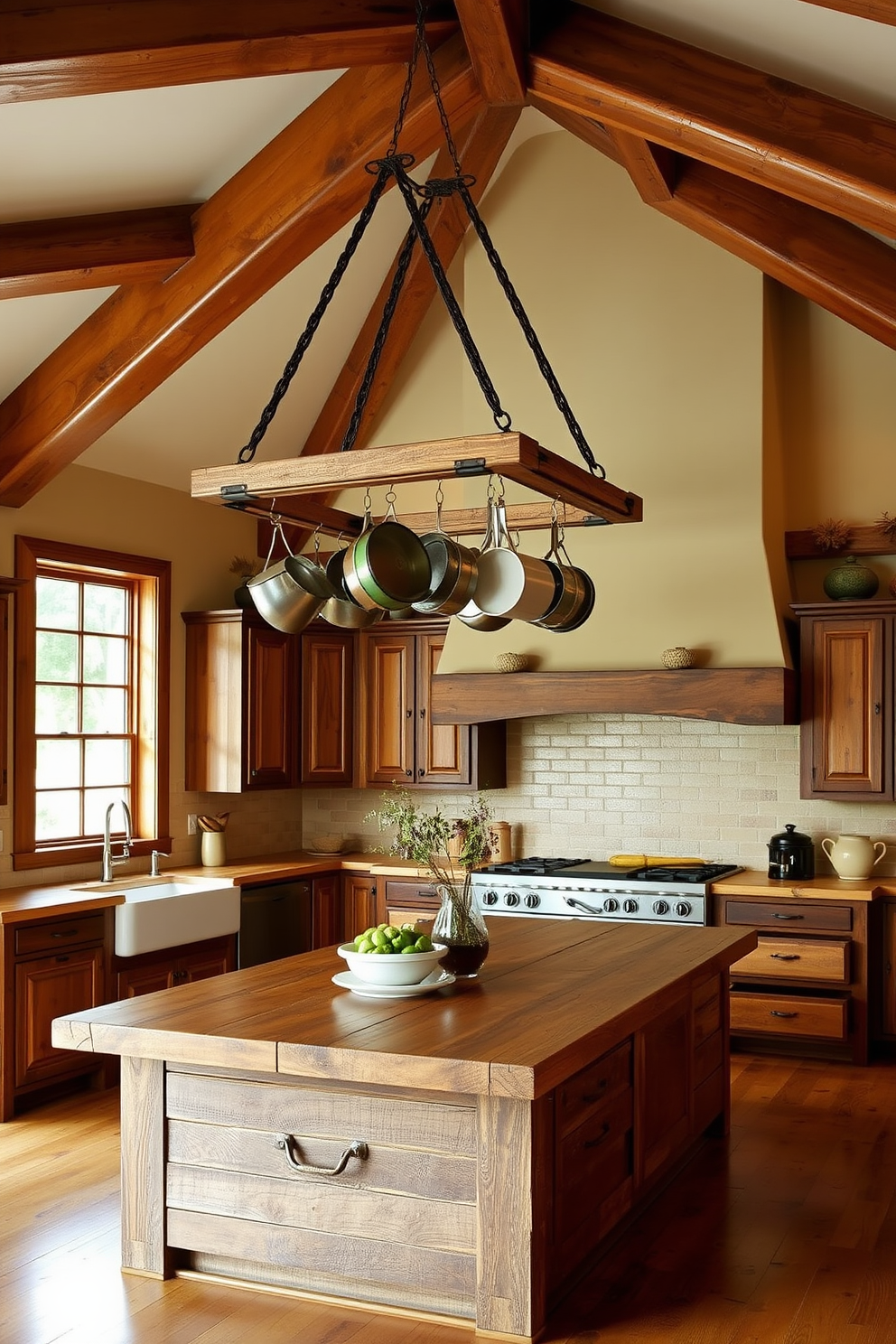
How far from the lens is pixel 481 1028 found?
341 cm

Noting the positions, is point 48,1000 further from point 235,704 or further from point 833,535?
point 833,535

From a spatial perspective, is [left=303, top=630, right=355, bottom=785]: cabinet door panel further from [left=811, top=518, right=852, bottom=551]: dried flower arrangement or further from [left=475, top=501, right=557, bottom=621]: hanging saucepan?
[left=475, top=501, right=557, bottom=621]: hanging saucepan

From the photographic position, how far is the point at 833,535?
22.2 feet

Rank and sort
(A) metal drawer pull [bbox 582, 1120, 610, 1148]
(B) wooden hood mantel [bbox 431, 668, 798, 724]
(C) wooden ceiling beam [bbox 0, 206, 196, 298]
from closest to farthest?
(A) metal drawer pull [bbox 582, 1120, 610, 1148], (C) wooden ceiling beam [bbox 0, 206, 196, 298], (B) wooden hood mantel [bbox 431, 668, 798, 724]

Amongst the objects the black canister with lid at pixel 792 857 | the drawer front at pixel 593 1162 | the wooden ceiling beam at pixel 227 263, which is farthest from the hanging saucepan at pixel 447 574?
the black canister with lid at pixel 792 857

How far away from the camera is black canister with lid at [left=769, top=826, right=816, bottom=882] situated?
6.53 meters

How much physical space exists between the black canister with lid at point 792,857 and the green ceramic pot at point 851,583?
120 cm

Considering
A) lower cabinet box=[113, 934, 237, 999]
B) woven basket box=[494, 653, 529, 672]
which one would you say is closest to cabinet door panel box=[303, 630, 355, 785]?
woven basket box=[494, 653, 529, 672]

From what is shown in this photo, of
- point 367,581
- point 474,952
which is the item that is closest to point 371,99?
point 367,581

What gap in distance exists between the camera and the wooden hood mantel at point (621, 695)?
20.6 feet

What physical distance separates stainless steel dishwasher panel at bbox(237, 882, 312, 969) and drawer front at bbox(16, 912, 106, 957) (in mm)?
1046

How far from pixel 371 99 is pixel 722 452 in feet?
8.49

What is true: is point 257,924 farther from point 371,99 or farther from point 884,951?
point 371,99

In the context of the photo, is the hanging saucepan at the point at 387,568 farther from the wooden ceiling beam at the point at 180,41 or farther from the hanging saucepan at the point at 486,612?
the wooden ceiling beam at the point at 180,41
